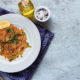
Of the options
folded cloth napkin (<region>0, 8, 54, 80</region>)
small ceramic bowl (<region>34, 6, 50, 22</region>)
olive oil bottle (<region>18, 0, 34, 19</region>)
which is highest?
olive oil bottle (<region>18, 0, 34, 19</region>)

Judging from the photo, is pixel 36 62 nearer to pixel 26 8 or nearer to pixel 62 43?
pixel 62 43

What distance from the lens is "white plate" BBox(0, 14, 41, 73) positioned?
3.91 ft

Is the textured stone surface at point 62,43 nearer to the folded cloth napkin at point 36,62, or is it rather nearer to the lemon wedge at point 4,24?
the folded cloth napkin at point 36,62

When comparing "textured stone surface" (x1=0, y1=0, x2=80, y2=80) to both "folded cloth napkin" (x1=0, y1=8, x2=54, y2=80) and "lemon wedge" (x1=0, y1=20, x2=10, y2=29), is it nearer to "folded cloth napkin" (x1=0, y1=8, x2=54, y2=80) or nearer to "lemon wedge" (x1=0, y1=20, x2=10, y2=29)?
"folded cloth napkin" (x1=0, y1=8, x2=54, y2=80)

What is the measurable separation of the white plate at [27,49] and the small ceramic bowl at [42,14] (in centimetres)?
7

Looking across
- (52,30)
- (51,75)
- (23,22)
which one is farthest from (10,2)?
(51,75)

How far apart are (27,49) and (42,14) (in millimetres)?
233

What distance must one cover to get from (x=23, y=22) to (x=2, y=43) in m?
0.18

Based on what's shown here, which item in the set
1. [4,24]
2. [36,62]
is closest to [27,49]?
[36,62]

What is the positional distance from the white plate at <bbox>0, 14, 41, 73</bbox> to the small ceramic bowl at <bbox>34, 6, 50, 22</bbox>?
7 cm

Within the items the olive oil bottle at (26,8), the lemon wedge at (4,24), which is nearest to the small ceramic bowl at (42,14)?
the olive oil bottle at (26,8)

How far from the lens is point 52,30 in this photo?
4.17ft

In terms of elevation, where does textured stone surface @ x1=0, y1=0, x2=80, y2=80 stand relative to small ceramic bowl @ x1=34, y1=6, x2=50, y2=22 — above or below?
below

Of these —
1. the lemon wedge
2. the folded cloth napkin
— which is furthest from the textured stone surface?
the lemon wedge
